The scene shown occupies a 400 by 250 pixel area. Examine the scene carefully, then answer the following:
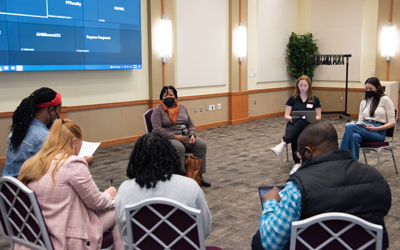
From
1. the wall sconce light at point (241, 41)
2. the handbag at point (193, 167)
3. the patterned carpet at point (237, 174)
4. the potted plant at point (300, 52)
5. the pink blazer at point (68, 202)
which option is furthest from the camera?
the potted plant at point (300, 52)

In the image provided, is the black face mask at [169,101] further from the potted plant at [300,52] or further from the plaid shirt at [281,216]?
the potted plant at [300,52]

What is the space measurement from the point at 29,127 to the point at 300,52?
28.9ft

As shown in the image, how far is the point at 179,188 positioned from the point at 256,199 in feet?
7.98

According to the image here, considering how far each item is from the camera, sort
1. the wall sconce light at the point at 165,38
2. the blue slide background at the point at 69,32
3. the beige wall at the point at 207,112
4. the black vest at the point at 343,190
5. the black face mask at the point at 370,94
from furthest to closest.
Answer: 1. the beige wall at the point at 207,112
2. the wall sconce light at the point at 165,38
3. the blue slide background at the point at 69,32
4. the black face mask at the point at 370,94
5. the black vest at the point at 343,190

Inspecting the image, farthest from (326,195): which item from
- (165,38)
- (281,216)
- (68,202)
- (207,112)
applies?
(207,112)

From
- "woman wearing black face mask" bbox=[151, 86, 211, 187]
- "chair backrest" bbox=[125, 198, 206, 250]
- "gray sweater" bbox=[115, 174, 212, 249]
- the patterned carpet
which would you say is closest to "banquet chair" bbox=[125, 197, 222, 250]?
"chair backrest" bbox=[125, 198, 206, 250]

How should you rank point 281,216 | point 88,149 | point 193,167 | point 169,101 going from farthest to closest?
point 169,101
point 193,167
point 88,149
point 281,216

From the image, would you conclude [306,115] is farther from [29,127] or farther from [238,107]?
[238,107]

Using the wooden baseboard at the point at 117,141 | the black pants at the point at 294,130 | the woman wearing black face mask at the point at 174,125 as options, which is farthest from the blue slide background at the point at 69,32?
the black pants at the point at 294,130

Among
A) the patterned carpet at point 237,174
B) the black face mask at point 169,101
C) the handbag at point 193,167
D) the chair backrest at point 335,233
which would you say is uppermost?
the black face mask at point 169,101

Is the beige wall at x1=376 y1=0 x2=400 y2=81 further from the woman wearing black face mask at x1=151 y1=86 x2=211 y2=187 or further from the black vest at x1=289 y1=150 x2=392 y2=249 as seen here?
the black vest at x1=289 y1=150 x2=392 y2=249

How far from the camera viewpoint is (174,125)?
460 centimetres

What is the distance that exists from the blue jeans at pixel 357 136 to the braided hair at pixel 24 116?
3.47 m

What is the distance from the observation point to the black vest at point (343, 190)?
5.35 ft
